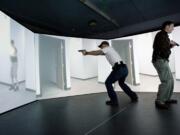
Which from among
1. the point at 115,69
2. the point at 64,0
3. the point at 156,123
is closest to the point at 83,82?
the point at 115,69

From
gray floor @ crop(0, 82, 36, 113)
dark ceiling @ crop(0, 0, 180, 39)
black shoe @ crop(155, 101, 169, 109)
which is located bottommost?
black shoe @ crop(155, 101, 169, 109)

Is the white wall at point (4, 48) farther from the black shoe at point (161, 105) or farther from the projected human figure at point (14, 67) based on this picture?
the black shoe at point (161, 105)

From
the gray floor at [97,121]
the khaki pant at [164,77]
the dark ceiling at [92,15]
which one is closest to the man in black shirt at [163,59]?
the khaki pant at [164,77]

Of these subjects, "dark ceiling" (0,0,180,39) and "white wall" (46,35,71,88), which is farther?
"white wall" (46,35,71,88)

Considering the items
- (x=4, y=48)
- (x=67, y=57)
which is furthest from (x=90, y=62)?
(x=4, y=48)

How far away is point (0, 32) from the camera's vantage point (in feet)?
10.2

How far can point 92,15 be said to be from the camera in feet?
13.8

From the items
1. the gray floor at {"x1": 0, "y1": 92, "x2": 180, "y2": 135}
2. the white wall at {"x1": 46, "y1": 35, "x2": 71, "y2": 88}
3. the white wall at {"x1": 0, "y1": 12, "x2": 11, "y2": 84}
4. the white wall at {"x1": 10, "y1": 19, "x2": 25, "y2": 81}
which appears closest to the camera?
the gray floor at {"x1": 0, "y1": 92, "x2": 180, "y2": 135}

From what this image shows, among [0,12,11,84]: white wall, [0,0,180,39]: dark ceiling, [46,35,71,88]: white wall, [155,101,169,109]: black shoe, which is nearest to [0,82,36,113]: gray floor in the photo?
[0,12,11,84]: white wall

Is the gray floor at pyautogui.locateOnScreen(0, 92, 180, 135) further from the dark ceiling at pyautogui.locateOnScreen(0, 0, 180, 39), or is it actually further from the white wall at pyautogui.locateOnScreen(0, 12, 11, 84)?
the dark ceiling at pyautogui.locateOnScreen(0, 0, 180, 39)

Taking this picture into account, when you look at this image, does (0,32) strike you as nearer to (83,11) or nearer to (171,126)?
(83,11)

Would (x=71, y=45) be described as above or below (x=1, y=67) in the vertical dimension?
above

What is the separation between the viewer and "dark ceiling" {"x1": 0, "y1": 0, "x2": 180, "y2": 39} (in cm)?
→ 353

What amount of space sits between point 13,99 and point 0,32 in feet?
3.66
